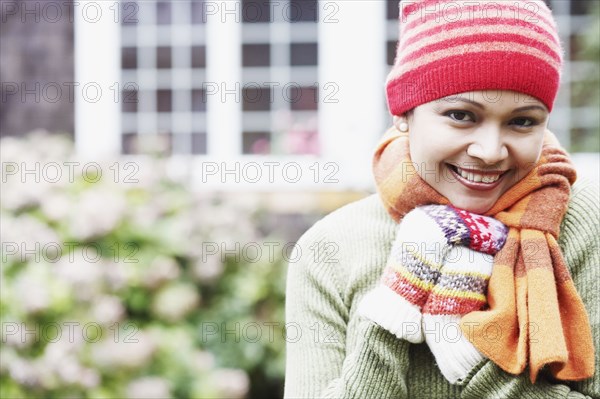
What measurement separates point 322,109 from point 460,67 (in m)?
4.87

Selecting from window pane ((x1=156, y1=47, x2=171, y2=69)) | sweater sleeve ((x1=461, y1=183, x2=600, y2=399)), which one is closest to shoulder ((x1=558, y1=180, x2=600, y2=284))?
sweater sleeve ((x1=461, y1=183, x2=600, y2=399))

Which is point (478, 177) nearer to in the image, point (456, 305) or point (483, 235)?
point (483, 235)

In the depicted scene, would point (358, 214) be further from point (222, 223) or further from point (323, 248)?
point (222, 223)

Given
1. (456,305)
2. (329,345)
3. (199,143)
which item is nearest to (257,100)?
(199,143)

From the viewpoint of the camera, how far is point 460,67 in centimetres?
183

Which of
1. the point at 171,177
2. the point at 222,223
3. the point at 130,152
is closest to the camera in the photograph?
the point at 222,223

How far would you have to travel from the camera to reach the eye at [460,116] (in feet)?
6.04

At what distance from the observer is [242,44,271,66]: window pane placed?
22.8ft

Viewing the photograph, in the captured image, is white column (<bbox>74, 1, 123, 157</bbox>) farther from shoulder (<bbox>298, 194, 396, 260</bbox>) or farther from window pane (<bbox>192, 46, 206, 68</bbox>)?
shoulder (<bbox>298, 194, 396, 260</bbox>)

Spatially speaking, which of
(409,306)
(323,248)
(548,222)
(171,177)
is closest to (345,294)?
(323,248)

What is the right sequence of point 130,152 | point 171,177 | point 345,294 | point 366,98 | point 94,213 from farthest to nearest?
point 130,152
point 366,98
point 171,177
point 94,213
point 345,294

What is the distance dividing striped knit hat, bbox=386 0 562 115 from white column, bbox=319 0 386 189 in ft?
15.0

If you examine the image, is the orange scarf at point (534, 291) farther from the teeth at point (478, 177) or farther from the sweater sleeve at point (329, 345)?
the sweater sleeve at point (329, 345)

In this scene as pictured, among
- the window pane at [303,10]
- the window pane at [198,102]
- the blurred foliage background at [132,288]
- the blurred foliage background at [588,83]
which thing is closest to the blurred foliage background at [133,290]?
the blurred foliage background at [132,288]
